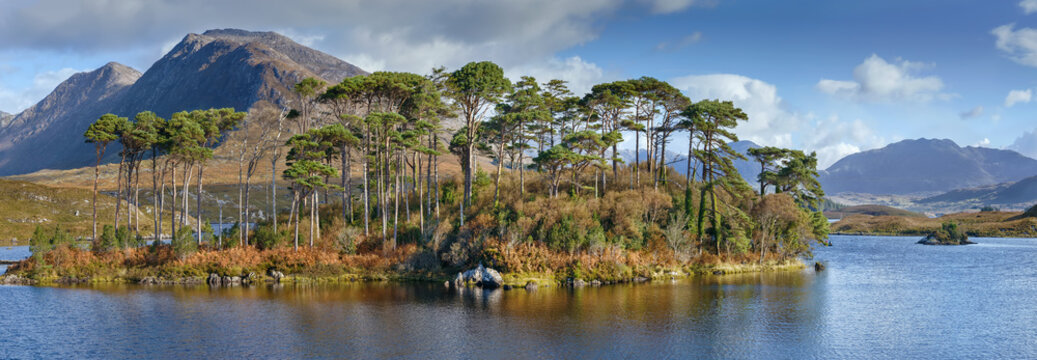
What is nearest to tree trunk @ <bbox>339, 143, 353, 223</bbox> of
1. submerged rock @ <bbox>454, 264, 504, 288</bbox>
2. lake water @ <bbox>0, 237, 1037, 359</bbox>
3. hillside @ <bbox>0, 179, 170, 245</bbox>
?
lake water @ <bbox>0, 237, 1037, 359</bbox>

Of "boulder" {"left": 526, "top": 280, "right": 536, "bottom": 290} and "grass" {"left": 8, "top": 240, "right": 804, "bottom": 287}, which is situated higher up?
"grass" {"left": 8, "top": 240, "right": 804, "bottom": 287}

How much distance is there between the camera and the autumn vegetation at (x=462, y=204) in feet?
226

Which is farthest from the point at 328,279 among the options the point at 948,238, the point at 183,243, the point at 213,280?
the point at 948,238

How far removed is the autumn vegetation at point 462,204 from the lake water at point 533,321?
21.8 ft

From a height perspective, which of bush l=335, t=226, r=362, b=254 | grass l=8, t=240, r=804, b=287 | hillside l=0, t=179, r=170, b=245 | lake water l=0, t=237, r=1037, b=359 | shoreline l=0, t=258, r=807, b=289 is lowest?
lake water l=0, t=237, r=1037, b=359

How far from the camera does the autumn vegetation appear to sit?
68750 mm

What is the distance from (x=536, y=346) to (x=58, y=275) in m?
62.8

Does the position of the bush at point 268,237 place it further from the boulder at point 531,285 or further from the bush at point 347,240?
the boulder at point 531,285

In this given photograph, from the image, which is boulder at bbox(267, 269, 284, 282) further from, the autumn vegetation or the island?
the island

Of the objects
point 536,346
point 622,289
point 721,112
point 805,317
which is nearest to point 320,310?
point 536,346

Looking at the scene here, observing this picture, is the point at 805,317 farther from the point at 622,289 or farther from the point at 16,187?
the point at 16,187

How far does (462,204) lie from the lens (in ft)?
240

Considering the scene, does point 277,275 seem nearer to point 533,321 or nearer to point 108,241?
point 108,241

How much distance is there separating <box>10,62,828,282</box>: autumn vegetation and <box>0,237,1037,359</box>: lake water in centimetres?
664
